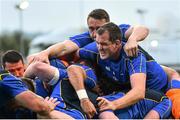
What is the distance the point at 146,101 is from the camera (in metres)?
3.56

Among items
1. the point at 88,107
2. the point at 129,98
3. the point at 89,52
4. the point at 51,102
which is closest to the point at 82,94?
the point at 88,107

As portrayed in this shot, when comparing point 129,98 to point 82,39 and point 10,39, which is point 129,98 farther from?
point 10,39

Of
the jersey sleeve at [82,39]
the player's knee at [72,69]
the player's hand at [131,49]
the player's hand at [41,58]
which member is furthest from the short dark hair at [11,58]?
the player's hand at [131,49]

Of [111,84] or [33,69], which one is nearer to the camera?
[33,69]

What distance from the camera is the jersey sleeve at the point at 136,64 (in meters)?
3.49

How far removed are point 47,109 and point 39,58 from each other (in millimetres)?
533

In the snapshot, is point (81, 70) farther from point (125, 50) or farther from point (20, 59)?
point (20, 59)

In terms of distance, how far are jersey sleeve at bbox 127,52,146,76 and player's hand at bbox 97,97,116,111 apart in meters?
0.27

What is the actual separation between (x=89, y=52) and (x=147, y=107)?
58cm

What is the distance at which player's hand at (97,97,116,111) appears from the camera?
3.36m

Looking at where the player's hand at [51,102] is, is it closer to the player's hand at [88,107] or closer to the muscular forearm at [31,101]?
the muscular forearm at [31,101]

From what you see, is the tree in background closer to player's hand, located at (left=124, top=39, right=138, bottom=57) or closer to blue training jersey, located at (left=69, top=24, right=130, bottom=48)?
blue training jersey, located at (left=69, top=24, right=130, bottom=48)

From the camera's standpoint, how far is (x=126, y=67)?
11.7 feet

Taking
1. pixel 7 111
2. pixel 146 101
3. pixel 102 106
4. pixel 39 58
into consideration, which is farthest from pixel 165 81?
pixel 7 111
